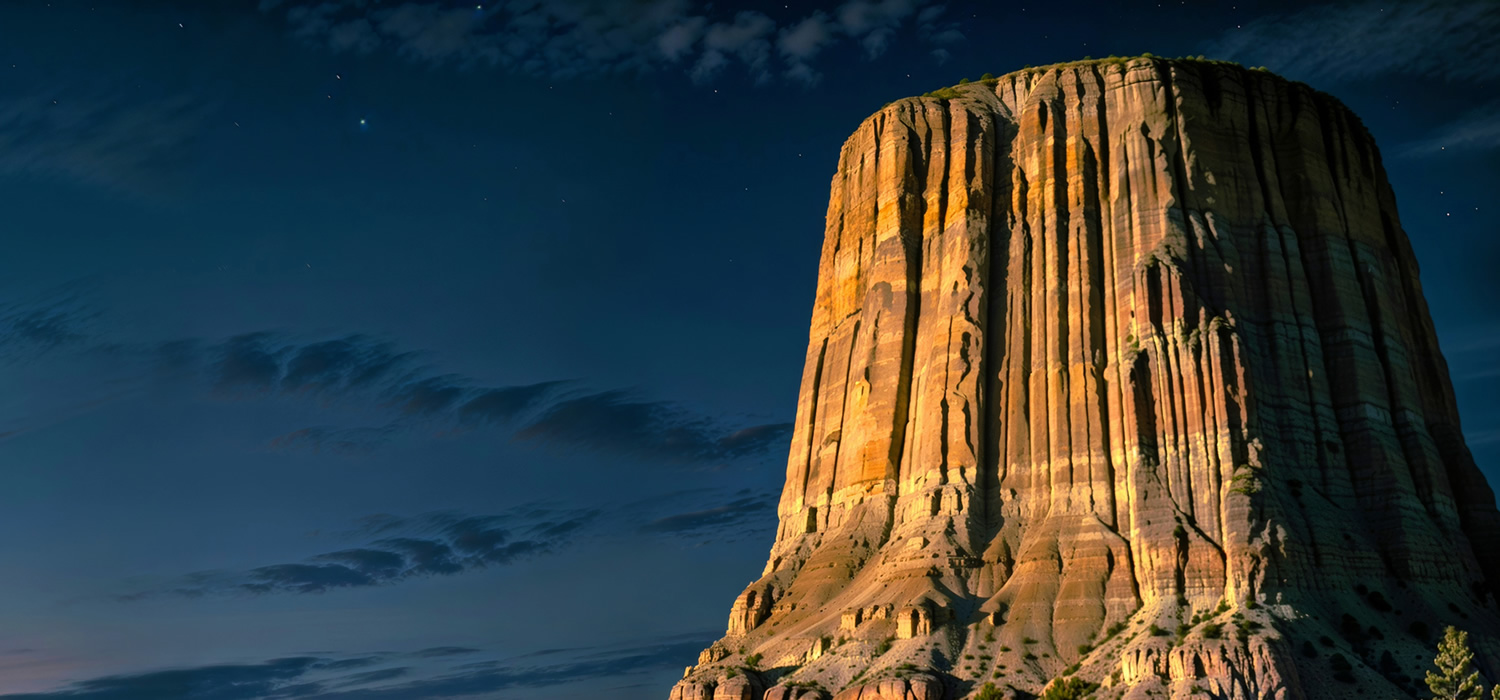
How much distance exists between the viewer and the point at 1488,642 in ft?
251

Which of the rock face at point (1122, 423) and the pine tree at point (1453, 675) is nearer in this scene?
the pine tree at point (1453, 675)

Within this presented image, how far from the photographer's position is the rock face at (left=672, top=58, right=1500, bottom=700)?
7788 centimetres

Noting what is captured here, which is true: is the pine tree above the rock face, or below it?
below

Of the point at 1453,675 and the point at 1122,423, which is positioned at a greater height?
the point at 1122,423

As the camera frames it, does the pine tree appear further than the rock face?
No

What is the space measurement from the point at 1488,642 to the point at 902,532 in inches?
1363

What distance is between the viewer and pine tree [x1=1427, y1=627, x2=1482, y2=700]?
67.0 m

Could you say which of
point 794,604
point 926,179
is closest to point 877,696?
point 794,604

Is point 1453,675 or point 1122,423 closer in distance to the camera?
point 1453,675

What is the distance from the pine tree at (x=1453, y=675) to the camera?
220 ft

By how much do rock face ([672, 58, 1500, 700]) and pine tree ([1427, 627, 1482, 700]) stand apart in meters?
2.95

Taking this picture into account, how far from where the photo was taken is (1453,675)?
6769 cm

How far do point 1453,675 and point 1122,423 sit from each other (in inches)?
986

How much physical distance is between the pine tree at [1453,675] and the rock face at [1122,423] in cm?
295
